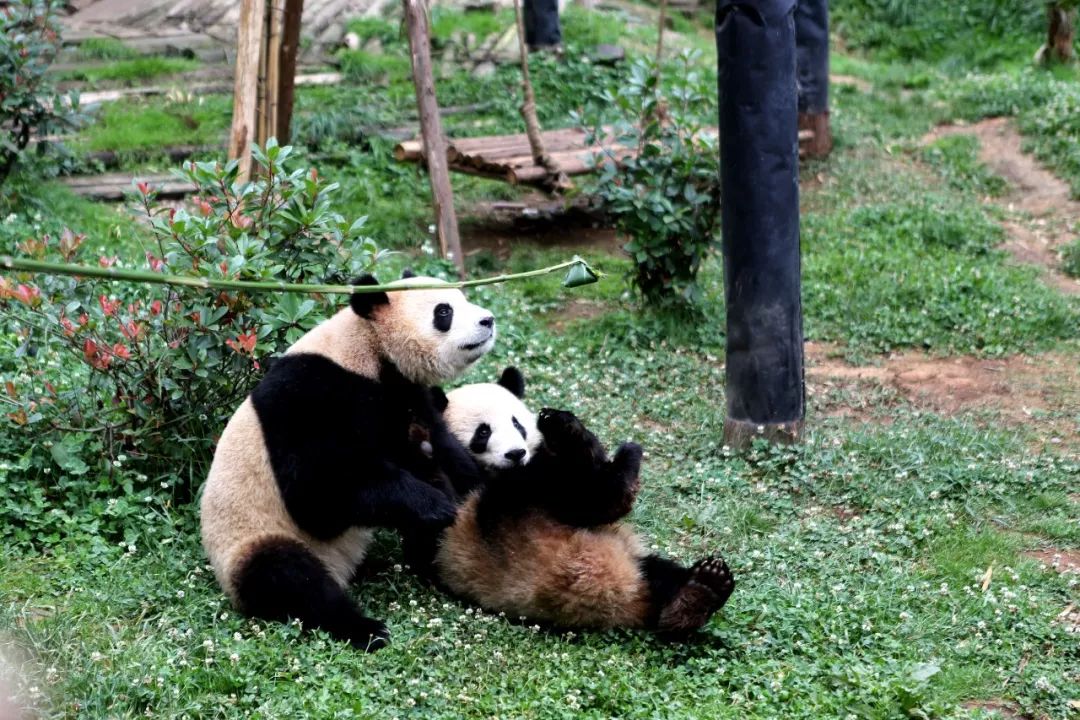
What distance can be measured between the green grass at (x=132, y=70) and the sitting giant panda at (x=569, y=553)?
31.5 ft

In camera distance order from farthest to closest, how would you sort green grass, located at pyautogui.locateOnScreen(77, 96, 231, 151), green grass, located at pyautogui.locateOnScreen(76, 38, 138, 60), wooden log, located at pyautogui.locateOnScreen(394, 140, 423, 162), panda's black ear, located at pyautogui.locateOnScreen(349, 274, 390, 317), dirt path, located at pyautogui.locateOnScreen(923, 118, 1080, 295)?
1. green grass, located at pyautogui.locateOnScreen(76, 38, 138, 60)
2. green grass, located at pyautogui.locateOnScreen(77, 96, 231, 151)
3. wooden log, located at pyautogui.locateOnScreen(394, 140, 423, 162)
4. dirt path, located at pyautogui.locateOnScreen(923, 118, 1080, 295)
5. panda's black ear, located at pyautogui.locateOnScreen(349, 274, 390, 317)

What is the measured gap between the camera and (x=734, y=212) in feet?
19.0

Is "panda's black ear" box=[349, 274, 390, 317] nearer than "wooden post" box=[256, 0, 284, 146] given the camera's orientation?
Yes

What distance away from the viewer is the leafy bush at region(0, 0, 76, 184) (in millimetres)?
8219

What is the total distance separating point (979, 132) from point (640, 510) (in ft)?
27.4

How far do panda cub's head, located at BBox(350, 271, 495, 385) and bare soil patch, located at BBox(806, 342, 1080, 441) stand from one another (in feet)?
9.66

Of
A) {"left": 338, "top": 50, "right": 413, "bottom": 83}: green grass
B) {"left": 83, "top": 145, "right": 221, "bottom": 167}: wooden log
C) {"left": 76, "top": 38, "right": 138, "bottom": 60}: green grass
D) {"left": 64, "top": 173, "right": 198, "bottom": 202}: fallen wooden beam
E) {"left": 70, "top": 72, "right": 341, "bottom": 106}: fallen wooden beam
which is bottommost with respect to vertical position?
{"left": 64, "top": 173, "right": 198, "bottom": 202}: fallen wooden beam

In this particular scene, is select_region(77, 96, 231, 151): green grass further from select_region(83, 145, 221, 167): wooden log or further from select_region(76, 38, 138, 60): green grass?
select_region(76, 38, 138, 60): green grass

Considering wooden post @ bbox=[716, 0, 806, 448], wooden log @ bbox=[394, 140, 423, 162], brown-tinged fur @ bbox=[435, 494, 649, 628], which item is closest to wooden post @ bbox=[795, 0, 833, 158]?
wooden log @ bbox=[394, 140, 423, 162]

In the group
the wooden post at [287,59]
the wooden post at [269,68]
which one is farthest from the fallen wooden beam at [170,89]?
the wooden post at [269,68]

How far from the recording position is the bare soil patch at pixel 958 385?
6566 mm

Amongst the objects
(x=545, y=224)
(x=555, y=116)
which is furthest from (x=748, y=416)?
(x=555, y=116)

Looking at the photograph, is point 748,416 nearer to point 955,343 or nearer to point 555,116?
point 955,343

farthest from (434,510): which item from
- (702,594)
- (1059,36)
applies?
(1059,36)
